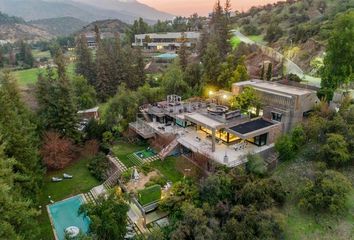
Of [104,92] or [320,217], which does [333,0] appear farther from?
[320,217]

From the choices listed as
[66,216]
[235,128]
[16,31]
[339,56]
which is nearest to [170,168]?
[235,128]

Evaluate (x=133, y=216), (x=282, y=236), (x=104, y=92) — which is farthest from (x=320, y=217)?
(x=104, y=92)

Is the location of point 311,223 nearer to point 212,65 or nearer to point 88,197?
point 88,197

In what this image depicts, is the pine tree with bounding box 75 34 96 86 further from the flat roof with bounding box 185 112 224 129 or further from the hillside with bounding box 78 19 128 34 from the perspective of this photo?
the hillside with bounding box 78 19 128 34

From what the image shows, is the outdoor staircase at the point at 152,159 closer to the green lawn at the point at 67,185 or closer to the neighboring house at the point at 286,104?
the green lawn at the point at 67,185

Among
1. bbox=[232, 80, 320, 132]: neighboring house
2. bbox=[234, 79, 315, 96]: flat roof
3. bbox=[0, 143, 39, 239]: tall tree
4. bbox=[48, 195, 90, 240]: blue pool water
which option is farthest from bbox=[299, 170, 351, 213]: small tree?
bbox=[0, 143, 39, 239]: tall tree
